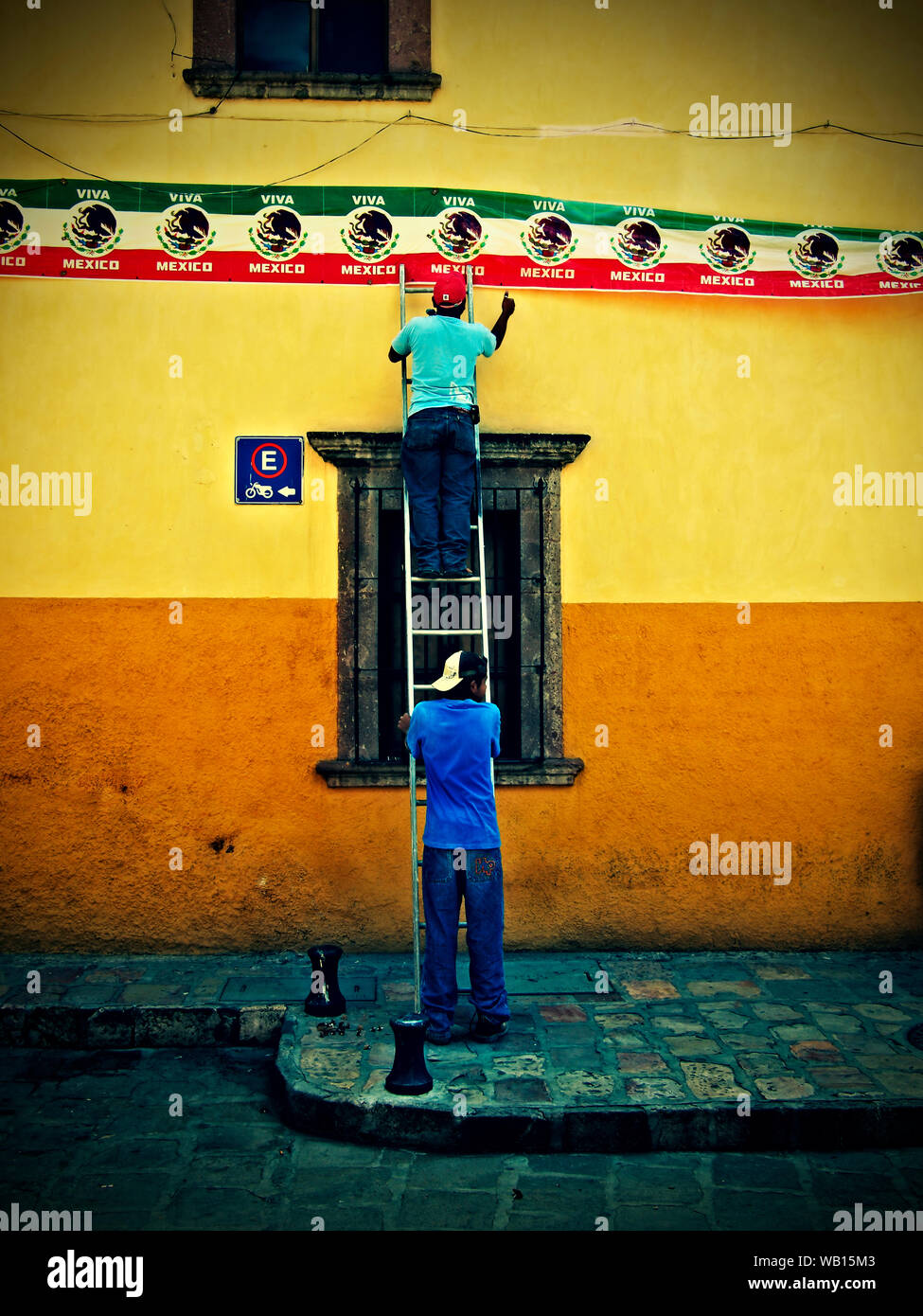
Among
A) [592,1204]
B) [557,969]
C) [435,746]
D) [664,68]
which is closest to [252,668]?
[435,746]

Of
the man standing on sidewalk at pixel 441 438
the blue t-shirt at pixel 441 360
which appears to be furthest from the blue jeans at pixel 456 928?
the blue t-shirt at pixel 441 360

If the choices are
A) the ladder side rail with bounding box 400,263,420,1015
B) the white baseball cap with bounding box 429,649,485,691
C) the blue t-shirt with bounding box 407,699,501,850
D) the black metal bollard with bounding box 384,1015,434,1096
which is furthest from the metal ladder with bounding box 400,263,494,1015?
the black metal bollard with bounding box 384,1015,434,1096

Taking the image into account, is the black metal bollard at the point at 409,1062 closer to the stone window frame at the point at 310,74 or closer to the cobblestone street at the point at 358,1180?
the cobblestone street at the point at 358,1180

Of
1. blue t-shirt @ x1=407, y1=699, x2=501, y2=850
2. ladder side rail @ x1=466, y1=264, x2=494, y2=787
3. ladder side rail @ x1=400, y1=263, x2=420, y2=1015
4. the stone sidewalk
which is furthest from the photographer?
ladder side rail @ x1=466, y1=264, x2=494, y2=787

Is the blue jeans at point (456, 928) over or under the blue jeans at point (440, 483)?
under

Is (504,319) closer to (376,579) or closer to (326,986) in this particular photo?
A: (376,579)

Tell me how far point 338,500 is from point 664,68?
3.48 metres

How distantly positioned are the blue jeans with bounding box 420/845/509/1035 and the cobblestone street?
0.80m

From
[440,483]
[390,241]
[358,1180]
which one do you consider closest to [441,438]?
[440,483]

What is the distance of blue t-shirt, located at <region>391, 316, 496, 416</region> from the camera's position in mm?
5473

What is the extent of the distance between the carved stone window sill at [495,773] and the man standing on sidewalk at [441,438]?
1.35 metres

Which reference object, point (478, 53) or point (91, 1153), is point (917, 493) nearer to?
point (478, 53)

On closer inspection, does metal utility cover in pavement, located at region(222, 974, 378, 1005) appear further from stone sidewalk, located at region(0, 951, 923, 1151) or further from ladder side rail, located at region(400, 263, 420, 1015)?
ladder side rail, located at region(400, 263, 420, 1015)

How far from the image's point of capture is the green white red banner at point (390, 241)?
6195 millimetres
